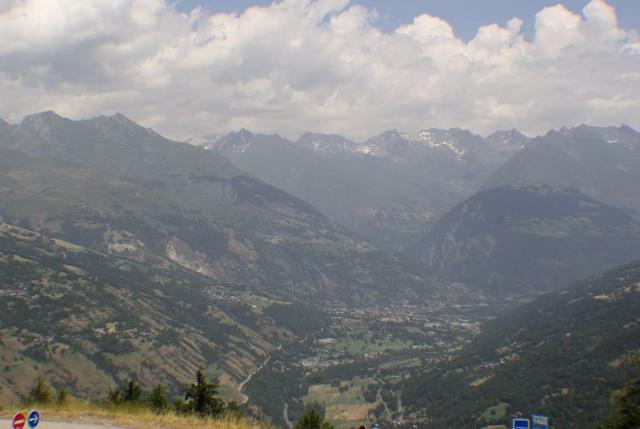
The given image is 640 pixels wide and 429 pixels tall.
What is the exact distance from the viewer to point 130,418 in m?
30.0

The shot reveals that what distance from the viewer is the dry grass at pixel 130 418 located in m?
28.0

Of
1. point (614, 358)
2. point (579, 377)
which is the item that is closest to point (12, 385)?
point (579, 377)

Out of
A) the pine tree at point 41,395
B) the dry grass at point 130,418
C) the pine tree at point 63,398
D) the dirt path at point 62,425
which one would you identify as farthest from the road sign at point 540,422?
the pine tree at point 41,395

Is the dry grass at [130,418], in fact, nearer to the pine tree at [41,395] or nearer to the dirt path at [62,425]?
the dirt path at [62,425]

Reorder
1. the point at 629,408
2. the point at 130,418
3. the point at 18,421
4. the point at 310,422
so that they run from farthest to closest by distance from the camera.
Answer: the point at 310,422, the point at 130,418, the point at 629,408, the point at 18,421

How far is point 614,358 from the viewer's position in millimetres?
190250

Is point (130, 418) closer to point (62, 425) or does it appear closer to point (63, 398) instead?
point (62, 425)

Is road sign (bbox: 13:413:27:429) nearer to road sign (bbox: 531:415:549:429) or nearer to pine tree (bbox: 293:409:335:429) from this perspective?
road sign (bbox: 531:415:549:429)

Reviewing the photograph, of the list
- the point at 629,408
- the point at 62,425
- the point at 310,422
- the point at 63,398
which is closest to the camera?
the point at 62,425

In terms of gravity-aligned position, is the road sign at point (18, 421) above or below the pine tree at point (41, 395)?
above

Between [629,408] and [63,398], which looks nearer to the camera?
[629,408]

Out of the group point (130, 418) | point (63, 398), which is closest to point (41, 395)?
point (63, 398)

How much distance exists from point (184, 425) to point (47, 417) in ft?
30.6

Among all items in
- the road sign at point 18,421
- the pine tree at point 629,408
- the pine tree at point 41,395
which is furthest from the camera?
the pine tree at point 41,395
